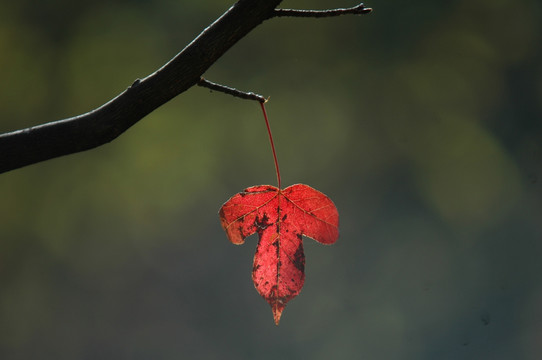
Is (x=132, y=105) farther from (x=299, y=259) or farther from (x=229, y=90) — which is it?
(x=299, y=259)

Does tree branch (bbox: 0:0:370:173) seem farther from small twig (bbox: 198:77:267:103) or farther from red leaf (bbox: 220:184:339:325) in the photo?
red leaf (bbox: 220:184:339:325)

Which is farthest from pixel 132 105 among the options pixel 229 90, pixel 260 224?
pixel 260 224

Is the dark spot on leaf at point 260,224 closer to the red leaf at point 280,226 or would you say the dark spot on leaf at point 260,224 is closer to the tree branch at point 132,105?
the red leaf at point 280,226

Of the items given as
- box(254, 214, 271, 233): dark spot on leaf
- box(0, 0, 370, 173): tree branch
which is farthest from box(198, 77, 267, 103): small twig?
box(254, 214, 271, 233): dark spot on leaf

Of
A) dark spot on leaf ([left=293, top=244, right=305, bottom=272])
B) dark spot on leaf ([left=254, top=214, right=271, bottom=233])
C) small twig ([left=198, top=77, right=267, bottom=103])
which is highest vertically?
small twig ([left=198, top=77, right=267, bottom=103])

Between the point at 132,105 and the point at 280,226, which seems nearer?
the point at 132,105

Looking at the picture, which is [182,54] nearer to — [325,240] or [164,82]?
[164,82]

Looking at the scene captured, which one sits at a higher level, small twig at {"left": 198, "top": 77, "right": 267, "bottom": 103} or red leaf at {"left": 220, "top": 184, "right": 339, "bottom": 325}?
small twig at {"left": 198, "top": 77, "right": 267, "bottom": 103}

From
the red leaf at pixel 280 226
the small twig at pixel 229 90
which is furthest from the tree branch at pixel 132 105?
the red leaf at pixel 280 226
